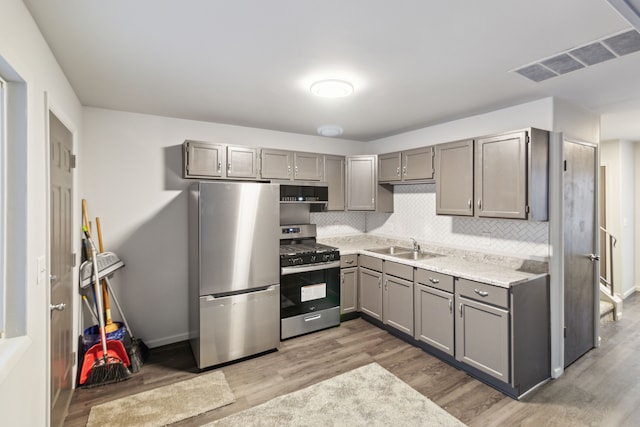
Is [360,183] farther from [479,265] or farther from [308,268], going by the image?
[479,265]

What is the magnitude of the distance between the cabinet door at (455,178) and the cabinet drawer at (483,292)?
72cm

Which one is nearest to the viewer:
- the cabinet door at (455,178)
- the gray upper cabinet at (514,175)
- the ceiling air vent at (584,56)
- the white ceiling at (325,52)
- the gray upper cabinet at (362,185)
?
the white ceiling at (325,52)

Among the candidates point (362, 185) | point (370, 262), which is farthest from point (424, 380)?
point (362, 185)

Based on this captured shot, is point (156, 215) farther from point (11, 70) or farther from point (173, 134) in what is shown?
point (11, 70)

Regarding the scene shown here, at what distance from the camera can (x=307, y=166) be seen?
4.11 meters

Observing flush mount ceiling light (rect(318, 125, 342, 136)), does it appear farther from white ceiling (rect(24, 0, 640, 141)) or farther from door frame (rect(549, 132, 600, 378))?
door frame (rect(549, 132, 600, 378))

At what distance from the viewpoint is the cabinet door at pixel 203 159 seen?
11.1ft

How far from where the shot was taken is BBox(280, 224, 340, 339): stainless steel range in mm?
3584

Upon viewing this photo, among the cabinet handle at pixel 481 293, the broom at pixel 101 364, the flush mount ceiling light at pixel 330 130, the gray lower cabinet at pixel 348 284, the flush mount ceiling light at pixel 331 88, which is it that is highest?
the flush mount ceiling light at pixel 330 130

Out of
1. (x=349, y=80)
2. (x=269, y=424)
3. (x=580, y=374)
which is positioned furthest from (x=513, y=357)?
(x=349, y=80)

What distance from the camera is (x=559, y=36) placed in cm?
182

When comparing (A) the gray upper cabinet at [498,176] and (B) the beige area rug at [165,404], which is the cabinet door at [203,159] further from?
(A) the gray upper cabinet at [498,176]

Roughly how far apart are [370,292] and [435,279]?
1070 millimetres

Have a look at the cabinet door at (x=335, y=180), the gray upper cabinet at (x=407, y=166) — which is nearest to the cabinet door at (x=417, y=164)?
the gray upper cabinet at (x=407, y=166)
